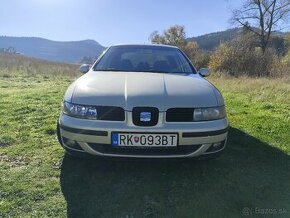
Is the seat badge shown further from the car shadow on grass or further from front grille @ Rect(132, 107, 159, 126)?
the car shadow on grass

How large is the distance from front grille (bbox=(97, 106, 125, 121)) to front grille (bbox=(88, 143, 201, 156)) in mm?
269

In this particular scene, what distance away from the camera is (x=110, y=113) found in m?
3.75

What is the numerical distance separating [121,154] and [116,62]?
1996 millimetres

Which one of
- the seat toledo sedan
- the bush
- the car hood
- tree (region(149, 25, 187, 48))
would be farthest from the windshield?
tree (region(149, 25, 187, 48))

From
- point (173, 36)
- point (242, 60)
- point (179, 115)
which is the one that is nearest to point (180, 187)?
point (179, 115)

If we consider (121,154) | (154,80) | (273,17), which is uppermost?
(273,17)

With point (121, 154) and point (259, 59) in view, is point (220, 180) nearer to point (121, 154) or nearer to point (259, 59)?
point (121, 154)

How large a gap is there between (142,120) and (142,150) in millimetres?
289

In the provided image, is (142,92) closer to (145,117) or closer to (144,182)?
(145,117)

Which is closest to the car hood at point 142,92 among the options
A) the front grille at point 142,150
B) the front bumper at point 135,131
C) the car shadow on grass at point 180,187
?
the front bumper at point 135,131

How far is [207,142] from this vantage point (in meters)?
3.83

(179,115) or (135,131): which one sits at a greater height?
(179,115)

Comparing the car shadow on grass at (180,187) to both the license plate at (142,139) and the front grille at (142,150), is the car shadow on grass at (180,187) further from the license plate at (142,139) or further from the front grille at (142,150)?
the license plate at (142,139)

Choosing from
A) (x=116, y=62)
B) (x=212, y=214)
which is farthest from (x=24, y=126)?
(x=212, y=214)
